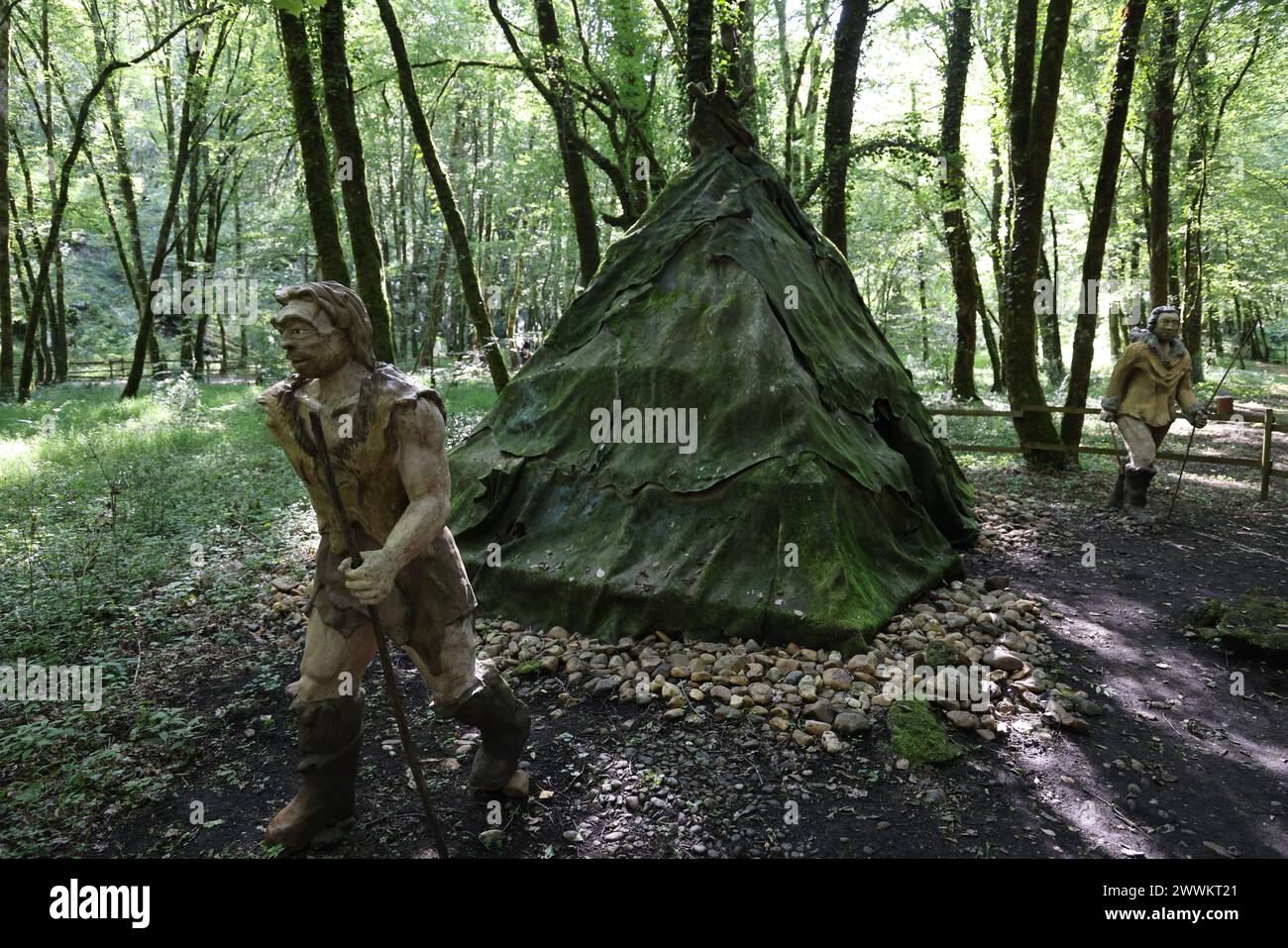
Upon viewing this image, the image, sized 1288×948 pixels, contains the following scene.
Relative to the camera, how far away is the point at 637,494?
5.27 metres

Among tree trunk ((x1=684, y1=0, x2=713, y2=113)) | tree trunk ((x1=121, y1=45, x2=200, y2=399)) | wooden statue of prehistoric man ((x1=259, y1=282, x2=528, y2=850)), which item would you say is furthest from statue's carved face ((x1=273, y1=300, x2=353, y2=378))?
tree trunk ((x1=121, y1=45, x2=200, y2=399))

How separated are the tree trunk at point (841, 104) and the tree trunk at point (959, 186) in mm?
1334

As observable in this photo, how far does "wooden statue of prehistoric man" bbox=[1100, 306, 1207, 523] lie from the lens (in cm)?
771

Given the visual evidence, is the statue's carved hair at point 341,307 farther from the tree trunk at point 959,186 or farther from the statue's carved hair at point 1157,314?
the tree trunk at point 959,186

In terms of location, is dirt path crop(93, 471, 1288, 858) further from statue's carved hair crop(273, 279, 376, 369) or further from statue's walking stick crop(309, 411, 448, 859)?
statue's carved hair crop(273, 279, 376, 369)

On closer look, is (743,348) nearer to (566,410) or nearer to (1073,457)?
(566,410)

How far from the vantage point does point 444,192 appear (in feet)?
35.3

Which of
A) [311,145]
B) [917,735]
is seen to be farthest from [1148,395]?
[311,145]

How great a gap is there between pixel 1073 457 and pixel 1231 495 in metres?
1.72

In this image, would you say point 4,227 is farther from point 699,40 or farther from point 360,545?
point 360,545

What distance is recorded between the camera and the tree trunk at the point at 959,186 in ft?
37.6

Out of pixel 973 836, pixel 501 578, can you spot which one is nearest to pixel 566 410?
pixel 501 578

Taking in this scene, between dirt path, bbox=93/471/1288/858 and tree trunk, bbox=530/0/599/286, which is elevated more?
tree trunk, bbox=530/0/599/286

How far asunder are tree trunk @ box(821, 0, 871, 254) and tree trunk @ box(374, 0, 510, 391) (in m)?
5.15
